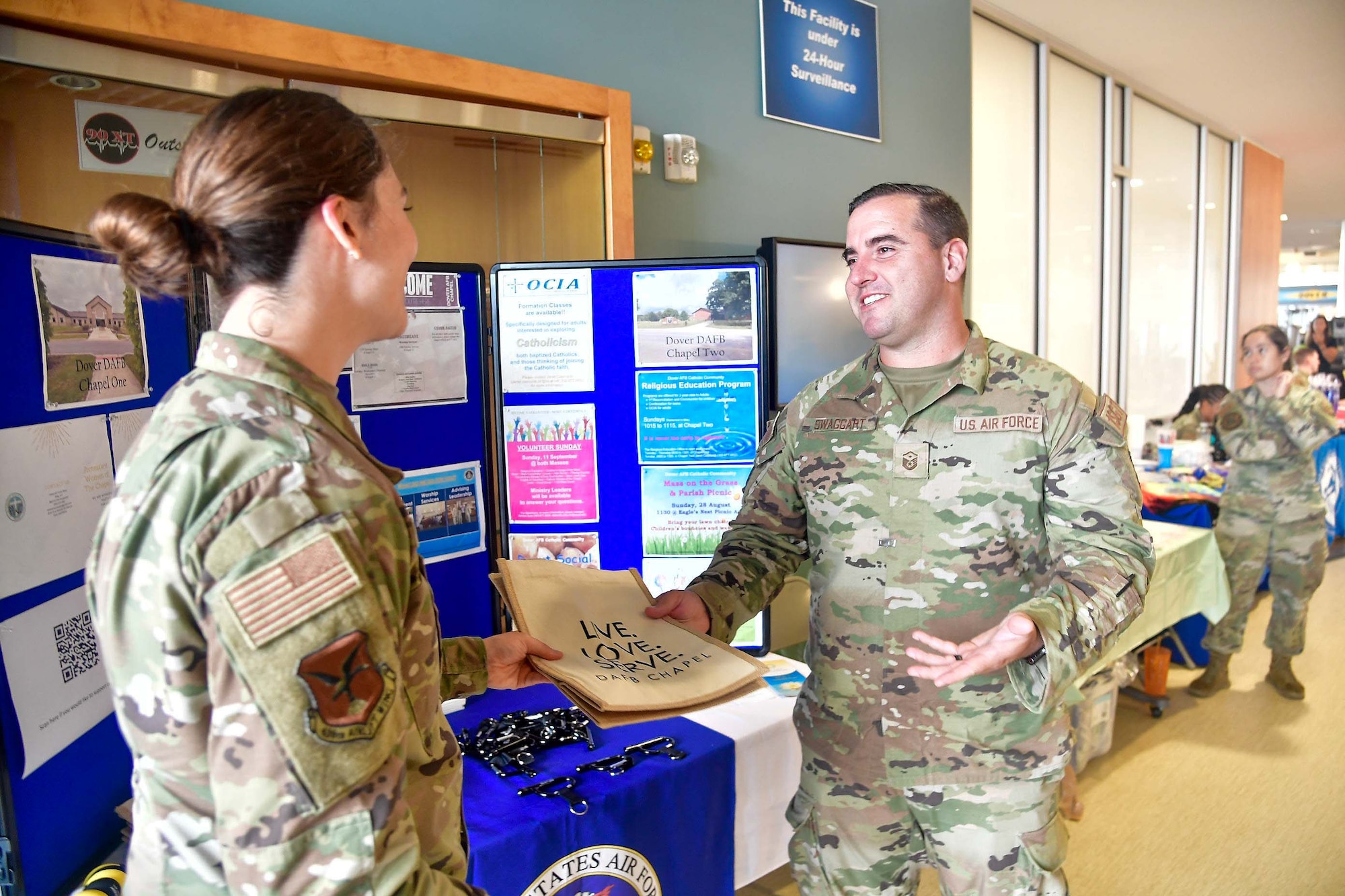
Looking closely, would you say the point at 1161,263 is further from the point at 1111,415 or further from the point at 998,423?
the point at 998,423

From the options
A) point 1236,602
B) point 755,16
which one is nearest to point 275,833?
point 755,16

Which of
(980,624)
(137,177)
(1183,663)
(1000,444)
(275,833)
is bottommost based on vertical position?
(1183,663)

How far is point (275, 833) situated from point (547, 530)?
1.54 meters

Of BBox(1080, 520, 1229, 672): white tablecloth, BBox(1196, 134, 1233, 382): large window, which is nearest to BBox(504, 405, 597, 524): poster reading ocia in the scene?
BBox(1080, 520, 1229, 672): white tablecloth

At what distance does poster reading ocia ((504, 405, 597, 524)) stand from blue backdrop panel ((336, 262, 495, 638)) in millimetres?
78

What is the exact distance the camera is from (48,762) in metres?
1.19

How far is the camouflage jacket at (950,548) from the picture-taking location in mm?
1417

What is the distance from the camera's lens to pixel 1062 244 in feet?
19.5

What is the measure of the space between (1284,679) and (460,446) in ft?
13.0

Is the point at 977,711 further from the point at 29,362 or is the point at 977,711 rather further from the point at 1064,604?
the point at 29,362

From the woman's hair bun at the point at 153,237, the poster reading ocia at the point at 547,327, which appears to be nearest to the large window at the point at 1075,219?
the poster reading ocia at the point at 547,327

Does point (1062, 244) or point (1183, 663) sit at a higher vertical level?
point (1062, 244)

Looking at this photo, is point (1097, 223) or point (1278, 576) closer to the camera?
point (1278, 576)

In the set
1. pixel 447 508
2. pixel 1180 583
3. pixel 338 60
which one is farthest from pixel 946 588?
pixel 1180 583
